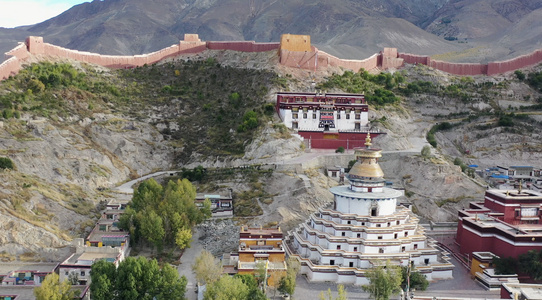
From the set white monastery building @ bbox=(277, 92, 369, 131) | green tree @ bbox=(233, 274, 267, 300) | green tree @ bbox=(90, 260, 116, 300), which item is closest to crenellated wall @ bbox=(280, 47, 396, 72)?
white monastery building @ bbox=(277, 92, 369, 131)

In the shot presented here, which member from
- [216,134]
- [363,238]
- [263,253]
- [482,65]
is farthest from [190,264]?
[482,65]

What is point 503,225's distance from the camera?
41812mm

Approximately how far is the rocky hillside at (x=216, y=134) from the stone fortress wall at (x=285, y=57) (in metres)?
1.68

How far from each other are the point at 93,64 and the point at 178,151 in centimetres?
1981

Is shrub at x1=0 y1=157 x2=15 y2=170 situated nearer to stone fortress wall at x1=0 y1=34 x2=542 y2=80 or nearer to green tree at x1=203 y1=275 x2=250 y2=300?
stone fortress wall at x1=0 y1=34 x2=542 y2=80

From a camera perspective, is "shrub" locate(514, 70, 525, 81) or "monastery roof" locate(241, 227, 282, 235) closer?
"monastery roof" locate(241, 227, 282, 235)

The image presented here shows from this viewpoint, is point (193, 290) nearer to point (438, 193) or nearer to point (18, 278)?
point (18, 278)

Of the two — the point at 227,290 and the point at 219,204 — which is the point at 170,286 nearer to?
the point at 227,290

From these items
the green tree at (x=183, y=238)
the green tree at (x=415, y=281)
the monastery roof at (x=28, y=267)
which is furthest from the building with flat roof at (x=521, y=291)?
the monastery roof at (x=28, y=267)

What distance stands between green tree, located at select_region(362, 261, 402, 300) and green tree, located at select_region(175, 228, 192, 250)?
1318cm

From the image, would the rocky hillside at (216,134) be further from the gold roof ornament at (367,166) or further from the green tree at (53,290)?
the green tree at (53,290)

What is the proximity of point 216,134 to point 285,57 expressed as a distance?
1551 centimetres

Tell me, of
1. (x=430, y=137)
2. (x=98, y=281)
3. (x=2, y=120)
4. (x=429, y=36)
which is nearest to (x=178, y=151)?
(x=2, y=120)

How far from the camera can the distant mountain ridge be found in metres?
147
